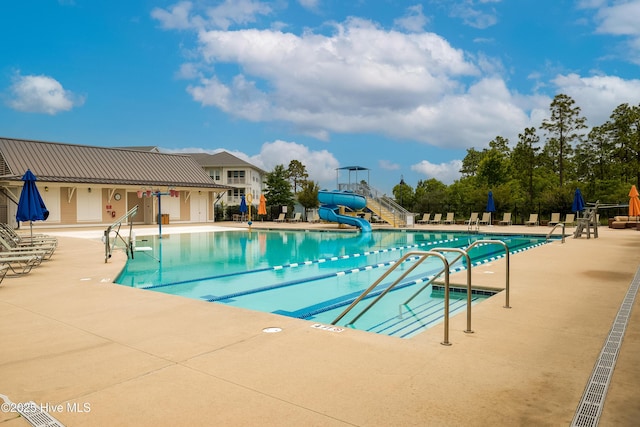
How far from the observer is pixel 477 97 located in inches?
966

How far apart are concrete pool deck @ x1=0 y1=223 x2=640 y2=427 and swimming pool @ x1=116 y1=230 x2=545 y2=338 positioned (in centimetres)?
162

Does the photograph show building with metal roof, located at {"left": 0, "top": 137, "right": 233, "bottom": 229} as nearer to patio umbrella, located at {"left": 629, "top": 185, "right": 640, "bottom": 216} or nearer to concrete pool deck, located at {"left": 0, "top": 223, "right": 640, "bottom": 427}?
concrete pool deck, located at {"left": 0, "top": 223, "right": 640, "bottom": 427}

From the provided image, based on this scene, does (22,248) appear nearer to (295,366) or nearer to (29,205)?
(29,205)

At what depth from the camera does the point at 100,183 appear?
2711 centimetres

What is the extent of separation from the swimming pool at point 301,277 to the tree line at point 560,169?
11605 millimetres

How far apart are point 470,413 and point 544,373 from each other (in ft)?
3.41

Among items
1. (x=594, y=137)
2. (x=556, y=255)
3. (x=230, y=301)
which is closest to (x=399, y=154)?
(x=594, y=137)

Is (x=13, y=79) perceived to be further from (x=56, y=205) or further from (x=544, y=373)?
(x=544, y=373)

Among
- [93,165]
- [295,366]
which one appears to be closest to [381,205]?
[93,165]

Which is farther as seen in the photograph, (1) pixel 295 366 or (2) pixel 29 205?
(2) pixel 29 205

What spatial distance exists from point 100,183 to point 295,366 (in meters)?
27.4

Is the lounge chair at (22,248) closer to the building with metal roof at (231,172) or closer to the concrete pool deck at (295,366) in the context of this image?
the concrete pool deck at (295,366)

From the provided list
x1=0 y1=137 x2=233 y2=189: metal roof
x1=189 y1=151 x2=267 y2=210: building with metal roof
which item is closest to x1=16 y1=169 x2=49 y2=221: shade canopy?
x1=0 y1=137 x2=233 y2=189: metal roof

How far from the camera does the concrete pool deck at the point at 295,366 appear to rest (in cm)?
262
